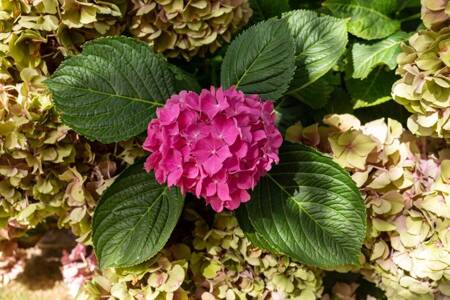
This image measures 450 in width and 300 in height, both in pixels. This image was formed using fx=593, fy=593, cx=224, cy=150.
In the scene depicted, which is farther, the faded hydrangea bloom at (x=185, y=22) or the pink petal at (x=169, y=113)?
the faded hydrangea bloom at (x=185, y=22)

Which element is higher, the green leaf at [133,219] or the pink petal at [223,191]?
the pink petal at [223,191]

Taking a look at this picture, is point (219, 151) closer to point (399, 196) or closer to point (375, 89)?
point (399, 196)

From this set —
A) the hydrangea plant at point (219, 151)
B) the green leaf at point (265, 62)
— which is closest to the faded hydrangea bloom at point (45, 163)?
the hydrangea plant at point (219, 151)

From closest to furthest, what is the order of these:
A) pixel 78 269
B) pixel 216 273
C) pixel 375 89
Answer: pixel 216 273 → pixel 375 89 → pixel 78 269

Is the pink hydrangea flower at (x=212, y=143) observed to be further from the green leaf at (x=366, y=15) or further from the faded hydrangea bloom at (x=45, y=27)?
the green leaf at (x=366, y=15)

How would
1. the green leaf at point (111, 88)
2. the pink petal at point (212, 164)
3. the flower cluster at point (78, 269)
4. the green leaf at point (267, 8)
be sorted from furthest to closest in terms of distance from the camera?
the flower cluster at point (78, 269) < the green leaf at point (267, 8) < the green leaf at point (111, 88) < the pink petal at point (212, 164)

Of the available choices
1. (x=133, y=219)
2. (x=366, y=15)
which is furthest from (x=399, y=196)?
(x=133, y=219)

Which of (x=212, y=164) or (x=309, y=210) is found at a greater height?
(x=212, y=164)

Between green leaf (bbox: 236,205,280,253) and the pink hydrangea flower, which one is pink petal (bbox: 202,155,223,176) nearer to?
the pink hydrangea flower
